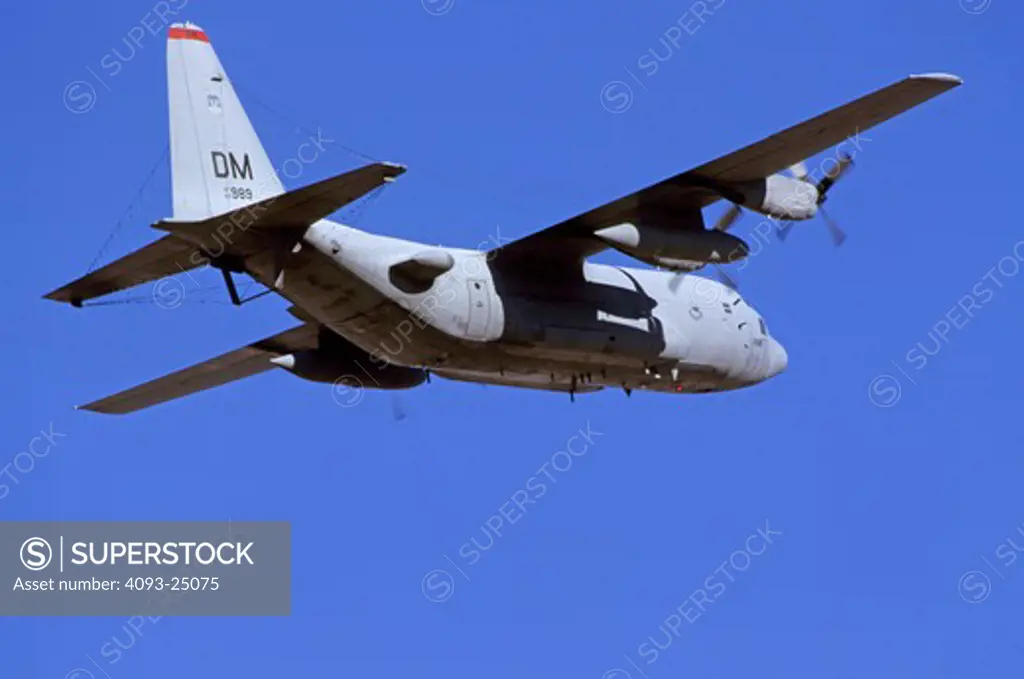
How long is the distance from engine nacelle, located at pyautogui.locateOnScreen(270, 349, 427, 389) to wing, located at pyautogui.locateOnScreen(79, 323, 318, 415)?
3.60ft

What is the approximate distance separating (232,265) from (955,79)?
1062 cm

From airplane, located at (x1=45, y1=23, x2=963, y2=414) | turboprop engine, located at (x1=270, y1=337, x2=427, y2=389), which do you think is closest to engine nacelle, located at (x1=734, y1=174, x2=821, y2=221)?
airplane, located at (x1=45, y1=23, x2=963, y2=414)

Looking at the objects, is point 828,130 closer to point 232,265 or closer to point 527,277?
point 527,277

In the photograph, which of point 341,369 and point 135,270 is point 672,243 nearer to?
Answer: point 341,369

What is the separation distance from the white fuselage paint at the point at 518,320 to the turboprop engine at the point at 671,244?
147 centimetres

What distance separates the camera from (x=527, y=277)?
32.2 m

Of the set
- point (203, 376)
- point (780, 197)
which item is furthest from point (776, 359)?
point (203, 376)

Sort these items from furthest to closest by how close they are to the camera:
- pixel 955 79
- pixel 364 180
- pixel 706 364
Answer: pixel 706 364, pixel 955 79, pixel 364 180

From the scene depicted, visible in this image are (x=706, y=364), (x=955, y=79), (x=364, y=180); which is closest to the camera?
(x=364, y=180)

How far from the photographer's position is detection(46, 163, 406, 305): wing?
89.4 ft

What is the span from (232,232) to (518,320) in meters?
4.83

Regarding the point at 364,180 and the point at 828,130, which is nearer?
the point at 364,180

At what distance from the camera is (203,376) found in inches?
1471

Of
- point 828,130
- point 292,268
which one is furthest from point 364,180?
point 828,130
